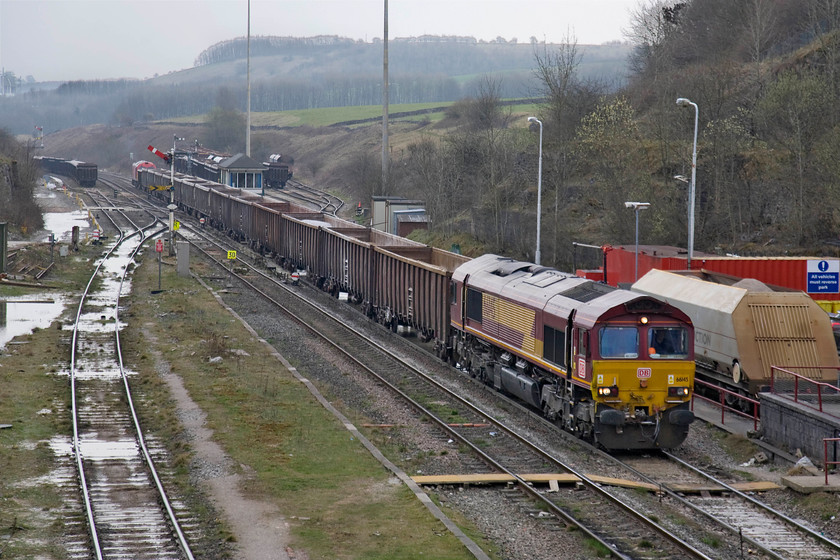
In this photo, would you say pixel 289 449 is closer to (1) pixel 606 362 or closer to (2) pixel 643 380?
(1) pixel 606 362

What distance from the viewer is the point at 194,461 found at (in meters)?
18.5

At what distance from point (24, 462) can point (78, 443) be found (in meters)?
1.63

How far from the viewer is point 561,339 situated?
21.4 meters

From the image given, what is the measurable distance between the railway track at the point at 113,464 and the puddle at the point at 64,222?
38851 millimetres

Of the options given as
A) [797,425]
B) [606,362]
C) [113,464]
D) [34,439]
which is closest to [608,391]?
[606,362]

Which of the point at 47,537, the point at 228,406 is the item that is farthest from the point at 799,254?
the point at 47,537

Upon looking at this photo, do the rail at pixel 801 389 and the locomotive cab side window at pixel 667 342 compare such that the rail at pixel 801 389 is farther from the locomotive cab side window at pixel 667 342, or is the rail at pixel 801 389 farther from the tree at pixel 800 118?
the tree at pixel 800 118

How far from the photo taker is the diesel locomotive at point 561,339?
19.9 meters

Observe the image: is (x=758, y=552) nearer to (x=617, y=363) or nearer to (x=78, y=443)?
(x=617, y=363)

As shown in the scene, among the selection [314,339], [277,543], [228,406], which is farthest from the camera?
[314,339]

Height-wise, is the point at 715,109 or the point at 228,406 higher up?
the point at 715,109

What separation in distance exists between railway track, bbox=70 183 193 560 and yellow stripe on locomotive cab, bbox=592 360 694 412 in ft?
29.6

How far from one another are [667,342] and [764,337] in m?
5.69

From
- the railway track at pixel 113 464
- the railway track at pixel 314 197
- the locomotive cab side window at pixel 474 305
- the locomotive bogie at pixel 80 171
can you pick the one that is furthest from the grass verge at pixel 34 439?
the locomotive bogie at pixel 80 171
